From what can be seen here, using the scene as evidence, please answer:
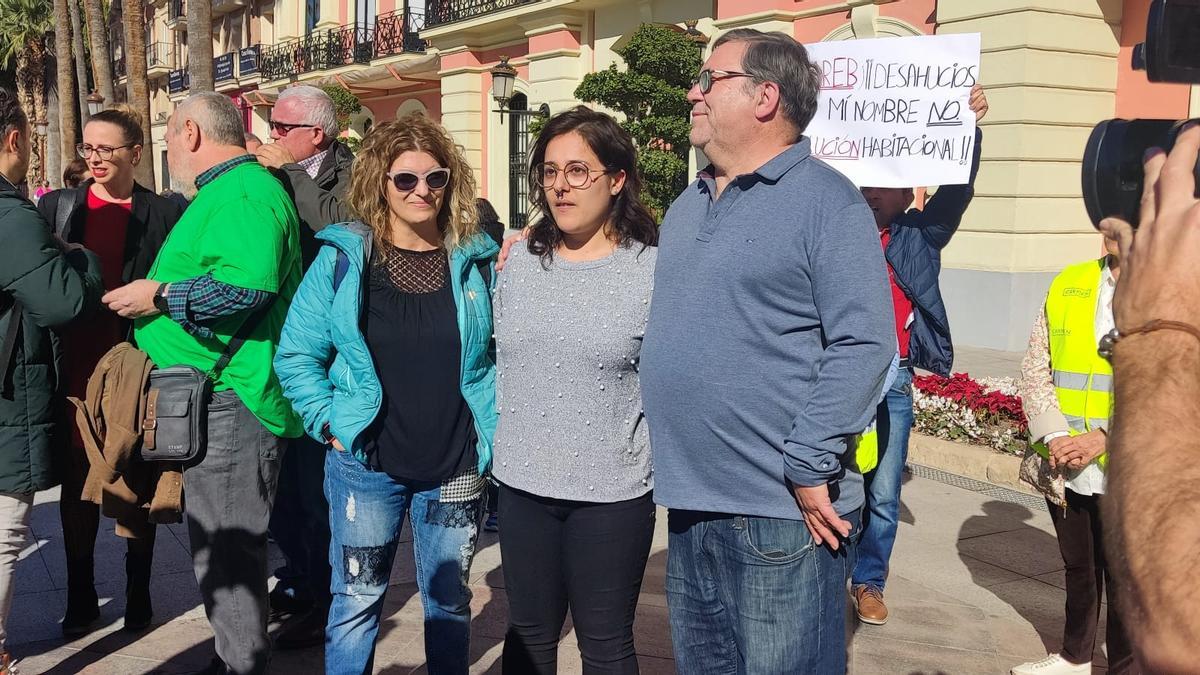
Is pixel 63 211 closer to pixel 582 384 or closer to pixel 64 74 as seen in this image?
pixel 582 384

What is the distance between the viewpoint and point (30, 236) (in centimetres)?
329

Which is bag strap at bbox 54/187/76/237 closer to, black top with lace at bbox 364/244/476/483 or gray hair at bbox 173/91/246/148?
gray hair at bbox 173/91/246/148

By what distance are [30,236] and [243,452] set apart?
36.9 inches

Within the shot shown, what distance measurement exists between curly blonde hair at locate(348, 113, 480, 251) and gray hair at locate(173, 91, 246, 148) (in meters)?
0.49

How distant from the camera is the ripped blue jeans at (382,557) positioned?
10.3ft

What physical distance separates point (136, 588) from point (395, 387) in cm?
186

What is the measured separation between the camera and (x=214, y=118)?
347cm

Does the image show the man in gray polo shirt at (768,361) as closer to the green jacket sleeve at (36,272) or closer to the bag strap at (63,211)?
the green jacket sleeve at (36,272)

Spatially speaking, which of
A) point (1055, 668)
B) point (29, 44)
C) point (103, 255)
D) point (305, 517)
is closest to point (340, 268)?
point (305, 517)

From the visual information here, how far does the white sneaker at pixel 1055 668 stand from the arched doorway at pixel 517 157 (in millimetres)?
18553

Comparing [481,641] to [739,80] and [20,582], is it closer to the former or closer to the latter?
[20,582]

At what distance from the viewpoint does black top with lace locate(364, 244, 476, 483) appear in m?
3.12

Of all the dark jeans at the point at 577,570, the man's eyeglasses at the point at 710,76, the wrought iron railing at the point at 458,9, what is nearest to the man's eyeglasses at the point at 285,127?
the dark jeans at the point at 577,570

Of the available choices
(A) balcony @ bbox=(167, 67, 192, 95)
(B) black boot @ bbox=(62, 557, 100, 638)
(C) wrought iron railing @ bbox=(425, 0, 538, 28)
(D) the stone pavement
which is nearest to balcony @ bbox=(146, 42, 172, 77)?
(A) balcony @ bbox=(167, 67, 192, 95)
